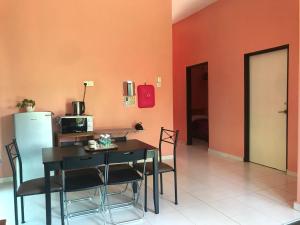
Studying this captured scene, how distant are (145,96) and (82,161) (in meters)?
2.77

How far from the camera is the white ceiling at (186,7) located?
5725mm

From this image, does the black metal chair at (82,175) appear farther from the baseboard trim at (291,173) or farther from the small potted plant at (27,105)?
the baseboard trim at (291,173)

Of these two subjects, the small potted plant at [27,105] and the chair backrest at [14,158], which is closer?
the chair backrest at [14,158]

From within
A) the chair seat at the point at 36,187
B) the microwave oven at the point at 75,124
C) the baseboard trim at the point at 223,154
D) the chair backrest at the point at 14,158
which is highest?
the microwave oven at the point at 75,124

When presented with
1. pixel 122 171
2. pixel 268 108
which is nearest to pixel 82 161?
pixel 122 171

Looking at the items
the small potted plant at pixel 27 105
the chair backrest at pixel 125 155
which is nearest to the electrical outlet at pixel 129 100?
the small potted plant at pixel 27 105

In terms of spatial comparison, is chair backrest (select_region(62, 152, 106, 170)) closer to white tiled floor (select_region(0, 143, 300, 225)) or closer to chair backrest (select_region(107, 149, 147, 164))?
chair backrest (select_region(107, 149, 147, 164))

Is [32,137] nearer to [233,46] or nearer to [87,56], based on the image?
[87,56]

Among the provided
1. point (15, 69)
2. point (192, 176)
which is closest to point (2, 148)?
point (15, 69)

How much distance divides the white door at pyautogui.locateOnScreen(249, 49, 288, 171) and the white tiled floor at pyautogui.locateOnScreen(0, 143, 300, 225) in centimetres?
27

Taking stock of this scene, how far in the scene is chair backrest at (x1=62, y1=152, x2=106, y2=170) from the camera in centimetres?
256

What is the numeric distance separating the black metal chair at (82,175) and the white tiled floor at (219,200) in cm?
43

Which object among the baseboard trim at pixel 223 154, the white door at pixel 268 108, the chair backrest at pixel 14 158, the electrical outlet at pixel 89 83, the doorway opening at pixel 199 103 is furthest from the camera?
the doorway opening at pixel 199 103

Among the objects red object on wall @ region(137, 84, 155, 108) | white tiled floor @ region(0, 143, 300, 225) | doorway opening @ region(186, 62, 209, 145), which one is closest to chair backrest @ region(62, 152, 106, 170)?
white tiled floor @ region(0, 143, 300, 225)
